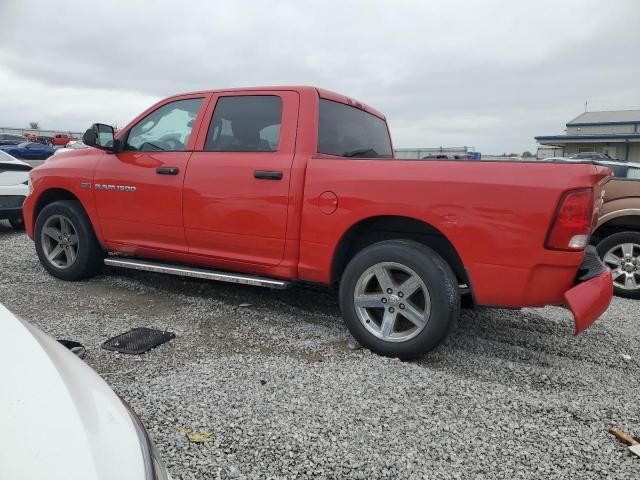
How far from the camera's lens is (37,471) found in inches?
41.0

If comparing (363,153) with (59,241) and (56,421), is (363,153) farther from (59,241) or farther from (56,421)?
(56,421)

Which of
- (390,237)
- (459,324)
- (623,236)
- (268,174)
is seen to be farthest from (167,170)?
(623,236)

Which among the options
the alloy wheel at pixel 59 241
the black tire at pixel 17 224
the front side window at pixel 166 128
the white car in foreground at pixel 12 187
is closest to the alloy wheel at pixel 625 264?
the front side window at pixel 166 128

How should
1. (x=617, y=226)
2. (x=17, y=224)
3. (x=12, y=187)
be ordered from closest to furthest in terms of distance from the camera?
(x=617, y=226), (x=12, y=187), (x=17, y=224)

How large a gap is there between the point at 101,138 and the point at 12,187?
4237 mm

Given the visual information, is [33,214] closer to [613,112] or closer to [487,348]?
[487,348]

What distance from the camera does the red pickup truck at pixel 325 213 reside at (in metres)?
2.84

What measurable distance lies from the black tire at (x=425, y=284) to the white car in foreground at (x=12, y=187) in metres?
6.57

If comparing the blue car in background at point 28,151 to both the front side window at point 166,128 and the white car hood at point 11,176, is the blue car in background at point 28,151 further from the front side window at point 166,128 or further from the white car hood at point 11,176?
the front side window at point 166,128

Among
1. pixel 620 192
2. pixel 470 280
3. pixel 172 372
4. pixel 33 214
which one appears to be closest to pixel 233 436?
pixel 172 372

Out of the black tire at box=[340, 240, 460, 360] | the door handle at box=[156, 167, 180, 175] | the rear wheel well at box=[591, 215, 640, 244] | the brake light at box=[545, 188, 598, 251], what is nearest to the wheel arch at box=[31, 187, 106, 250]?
the door handle at box=[156, 167, 180, 175]

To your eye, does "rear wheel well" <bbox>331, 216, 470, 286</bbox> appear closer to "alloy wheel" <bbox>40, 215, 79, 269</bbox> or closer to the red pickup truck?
the red pickup truck

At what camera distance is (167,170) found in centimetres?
407

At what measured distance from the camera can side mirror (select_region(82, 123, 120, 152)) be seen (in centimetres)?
438
